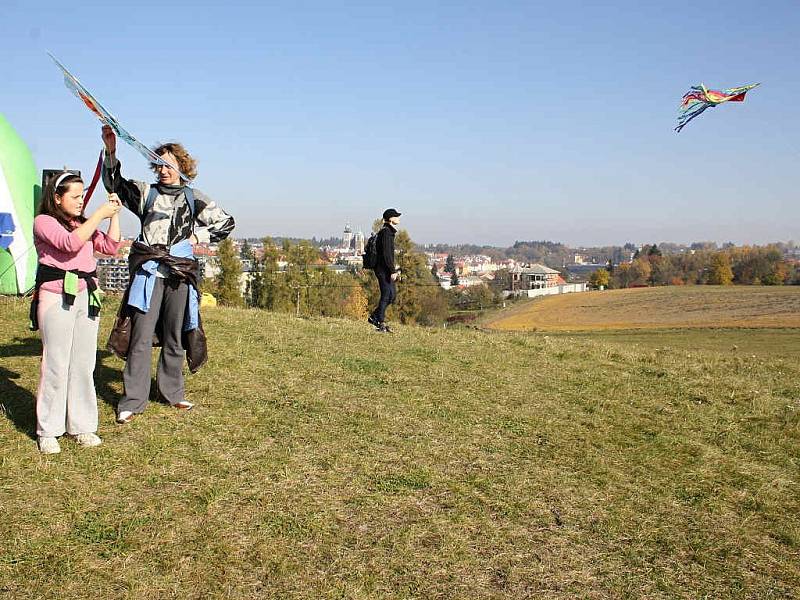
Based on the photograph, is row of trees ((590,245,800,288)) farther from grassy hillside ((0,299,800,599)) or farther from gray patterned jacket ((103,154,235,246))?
gray patterned jacket ((103,154,235,246))

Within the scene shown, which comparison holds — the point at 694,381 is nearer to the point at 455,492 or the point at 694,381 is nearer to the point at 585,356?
the point at 585,356

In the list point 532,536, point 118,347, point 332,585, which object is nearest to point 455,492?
point 532,536

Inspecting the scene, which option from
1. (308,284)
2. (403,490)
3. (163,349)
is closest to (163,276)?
(163,349)

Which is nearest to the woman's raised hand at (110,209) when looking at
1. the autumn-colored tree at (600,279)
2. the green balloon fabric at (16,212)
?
the green balloon fabric at (16,212)

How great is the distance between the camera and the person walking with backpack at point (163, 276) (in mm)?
6305

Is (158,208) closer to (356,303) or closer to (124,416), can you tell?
(124,416)

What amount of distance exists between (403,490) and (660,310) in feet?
193

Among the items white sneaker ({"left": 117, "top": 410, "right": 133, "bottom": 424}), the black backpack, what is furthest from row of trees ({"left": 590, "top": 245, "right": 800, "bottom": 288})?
white sneaker ({"left": 117, "top": 410, "right": 133, "bottom": 424})

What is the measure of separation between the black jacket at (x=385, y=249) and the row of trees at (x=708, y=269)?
88.4 metres

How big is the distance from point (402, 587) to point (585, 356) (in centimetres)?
758

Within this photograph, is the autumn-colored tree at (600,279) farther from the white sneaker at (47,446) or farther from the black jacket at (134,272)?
the white sneaker at (47,446)

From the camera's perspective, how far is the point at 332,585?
3854mm

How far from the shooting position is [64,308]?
17.9ft

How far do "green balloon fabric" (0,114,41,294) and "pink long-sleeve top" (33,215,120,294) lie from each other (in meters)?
9.18
